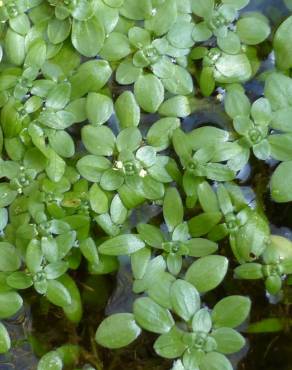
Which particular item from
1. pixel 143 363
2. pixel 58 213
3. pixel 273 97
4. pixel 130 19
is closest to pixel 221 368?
pixel 143 363

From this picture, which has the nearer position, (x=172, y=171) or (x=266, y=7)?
(x=172, y=171)

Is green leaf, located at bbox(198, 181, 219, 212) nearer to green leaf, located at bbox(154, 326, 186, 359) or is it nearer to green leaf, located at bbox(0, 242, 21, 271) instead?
green leaf, located at bbox(154, 326, 186, 359)

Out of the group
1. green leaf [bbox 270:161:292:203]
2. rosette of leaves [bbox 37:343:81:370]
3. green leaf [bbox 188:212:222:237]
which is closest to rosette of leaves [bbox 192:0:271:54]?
green leaf [bbox 270:161:292:203]

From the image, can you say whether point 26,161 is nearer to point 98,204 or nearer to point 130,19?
point 98,204

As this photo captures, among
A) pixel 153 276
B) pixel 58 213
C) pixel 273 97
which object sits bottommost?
pixel 153 276

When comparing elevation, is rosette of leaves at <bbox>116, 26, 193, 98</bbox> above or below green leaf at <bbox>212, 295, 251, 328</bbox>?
above

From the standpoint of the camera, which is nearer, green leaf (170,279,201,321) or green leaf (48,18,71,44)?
green leaf (170,279,201,321)
